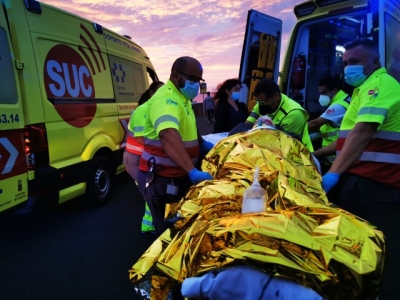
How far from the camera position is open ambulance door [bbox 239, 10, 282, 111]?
16.0ft

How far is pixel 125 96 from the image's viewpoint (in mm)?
5383

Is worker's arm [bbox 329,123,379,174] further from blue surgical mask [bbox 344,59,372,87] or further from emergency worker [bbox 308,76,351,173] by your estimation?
emergency worker [bbox 308,76,351,173]

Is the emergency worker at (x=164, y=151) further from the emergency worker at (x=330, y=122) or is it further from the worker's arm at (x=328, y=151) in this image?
the emergency worker at (x=330, y=122)

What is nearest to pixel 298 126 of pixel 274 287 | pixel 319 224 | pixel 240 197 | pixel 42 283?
pixel 240 197

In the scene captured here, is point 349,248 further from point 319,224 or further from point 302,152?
point 302,152

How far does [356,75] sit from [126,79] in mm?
4114

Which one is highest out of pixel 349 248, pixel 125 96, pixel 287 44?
pixel 287 44

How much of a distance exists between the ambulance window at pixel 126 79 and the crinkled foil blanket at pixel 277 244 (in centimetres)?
401

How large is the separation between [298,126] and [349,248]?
6.45 feet

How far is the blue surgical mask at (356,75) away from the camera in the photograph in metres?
2.20

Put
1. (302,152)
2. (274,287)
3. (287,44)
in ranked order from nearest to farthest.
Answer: (274,287)
(302,152)
(287,44)

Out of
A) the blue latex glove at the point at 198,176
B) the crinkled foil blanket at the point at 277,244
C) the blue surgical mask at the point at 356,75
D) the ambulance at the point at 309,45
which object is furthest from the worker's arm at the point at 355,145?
the ambulance at the point at 309,45

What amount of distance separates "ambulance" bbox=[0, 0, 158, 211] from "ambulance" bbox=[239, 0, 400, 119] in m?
2.19

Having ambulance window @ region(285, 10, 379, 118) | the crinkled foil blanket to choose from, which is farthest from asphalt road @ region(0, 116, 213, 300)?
ambulance window @ region(285, 10, 379, 118)
